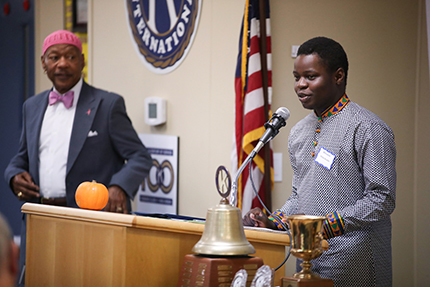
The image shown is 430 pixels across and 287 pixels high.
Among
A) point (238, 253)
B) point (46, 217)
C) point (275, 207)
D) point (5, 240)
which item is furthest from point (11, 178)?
point (5, 240)

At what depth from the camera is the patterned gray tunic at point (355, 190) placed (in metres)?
1.88

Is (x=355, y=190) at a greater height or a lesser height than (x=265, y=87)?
lesser

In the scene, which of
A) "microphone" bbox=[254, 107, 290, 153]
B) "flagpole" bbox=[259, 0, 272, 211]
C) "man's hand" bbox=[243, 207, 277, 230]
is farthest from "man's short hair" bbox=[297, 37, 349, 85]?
"flagpole" bbox=[259, 0, 272, 211]

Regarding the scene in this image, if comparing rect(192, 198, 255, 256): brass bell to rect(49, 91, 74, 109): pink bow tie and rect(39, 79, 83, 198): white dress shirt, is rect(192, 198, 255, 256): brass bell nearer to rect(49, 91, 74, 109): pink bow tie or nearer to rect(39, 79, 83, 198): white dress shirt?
rect(39, 79, 83, 198): white dress shirt

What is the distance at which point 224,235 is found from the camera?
1.60m

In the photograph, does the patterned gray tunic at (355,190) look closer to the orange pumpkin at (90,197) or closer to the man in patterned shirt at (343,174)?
the man in patterned shirt at (343,174)

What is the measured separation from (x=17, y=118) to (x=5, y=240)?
5.37 meters

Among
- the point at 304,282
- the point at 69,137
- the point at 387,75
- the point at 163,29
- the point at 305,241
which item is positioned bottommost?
the point at 304,282

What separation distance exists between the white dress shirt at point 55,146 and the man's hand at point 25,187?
0.09 m

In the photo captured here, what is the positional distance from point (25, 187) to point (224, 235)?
173 cm

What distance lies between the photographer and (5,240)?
67 cm

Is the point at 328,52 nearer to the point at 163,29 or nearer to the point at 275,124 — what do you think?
the point at 275,124

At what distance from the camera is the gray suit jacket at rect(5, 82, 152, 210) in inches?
123

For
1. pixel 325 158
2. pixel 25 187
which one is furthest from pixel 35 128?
pixel 325 158
